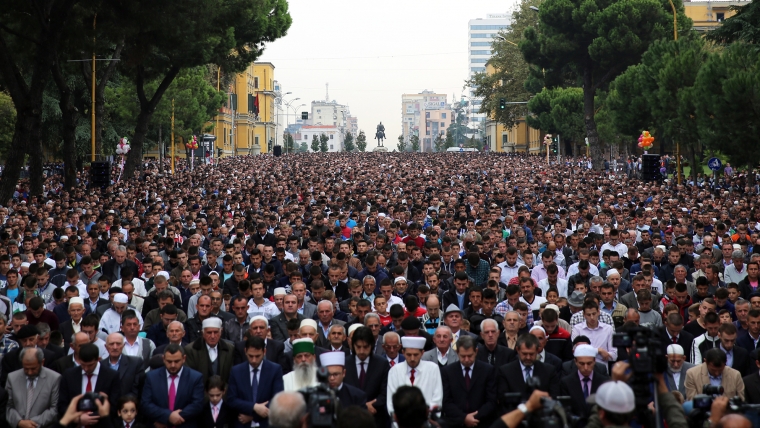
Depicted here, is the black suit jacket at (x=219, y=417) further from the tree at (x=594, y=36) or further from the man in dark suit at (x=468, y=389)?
the tree at (x=594, y=36)

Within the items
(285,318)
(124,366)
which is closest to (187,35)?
(285,318)

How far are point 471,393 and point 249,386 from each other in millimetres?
1853

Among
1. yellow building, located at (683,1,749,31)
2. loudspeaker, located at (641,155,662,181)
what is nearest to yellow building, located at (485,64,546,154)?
yellow building, located at (683,1,749,31)

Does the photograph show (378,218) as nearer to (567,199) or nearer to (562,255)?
(562,255)

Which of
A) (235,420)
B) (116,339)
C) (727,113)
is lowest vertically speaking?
(235,420)

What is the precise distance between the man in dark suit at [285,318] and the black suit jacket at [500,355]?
7.33ft

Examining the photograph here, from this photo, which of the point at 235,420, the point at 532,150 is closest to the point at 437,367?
the point at 235,420

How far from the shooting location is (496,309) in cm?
1153

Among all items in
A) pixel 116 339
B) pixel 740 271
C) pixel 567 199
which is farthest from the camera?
pixel 567 199

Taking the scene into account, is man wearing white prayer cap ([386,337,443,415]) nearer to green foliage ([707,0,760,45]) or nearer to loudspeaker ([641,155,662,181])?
loudspeaker ([641,155,662,181])

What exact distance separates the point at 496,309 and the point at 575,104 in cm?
6055

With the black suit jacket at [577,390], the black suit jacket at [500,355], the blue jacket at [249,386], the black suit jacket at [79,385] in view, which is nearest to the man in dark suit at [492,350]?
the black suit jacket at [500,355]

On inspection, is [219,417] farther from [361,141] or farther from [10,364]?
[361,141]

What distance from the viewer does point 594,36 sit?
186 ft
